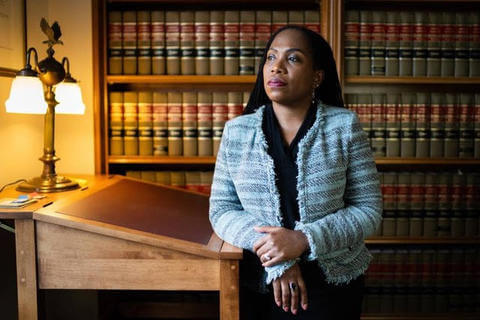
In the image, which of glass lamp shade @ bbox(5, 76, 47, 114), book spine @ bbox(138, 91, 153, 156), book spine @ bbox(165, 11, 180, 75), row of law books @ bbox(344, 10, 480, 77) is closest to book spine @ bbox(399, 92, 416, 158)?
row of law books @ bbox(344, 10, 480, 77)

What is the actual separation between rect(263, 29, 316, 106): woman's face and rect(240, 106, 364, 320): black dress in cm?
8

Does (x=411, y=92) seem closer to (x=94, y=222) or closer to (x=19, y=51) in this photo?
(x=94, y=222)

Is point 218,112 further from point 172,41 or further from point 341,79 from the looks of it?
point 341,79

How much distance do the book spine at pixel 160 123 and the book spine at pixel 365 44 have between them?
0.97m

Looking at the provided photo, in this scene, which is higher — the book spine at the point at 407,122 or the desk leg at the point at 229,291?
the book spine at the point at 407,122

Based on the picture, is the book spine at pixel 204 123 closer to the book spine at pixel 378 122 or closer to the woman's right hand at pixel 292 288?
the book spine at pixel 378 122

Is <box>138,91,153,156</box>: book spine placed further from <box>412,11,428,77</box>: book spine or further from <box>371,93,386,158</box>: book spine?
<box>412,11,428,77</box>: book spine

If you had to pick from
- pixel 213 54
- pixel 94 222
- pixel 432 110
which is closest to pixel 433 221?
pixel 432 110

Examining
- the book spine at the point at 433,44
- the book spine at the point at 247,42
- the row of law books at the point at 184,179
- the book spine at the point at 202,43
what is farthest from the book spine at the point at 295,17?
the row of law books at the point at 184,179

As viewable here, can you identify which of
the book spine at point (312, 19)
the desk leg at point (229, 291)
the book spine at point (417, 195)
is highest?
the book spine at point (312, 19)

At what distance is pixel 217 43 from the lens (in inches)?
86.4

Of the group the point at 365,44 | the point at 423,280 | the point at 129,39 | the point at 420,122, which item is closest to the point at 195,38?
the point at 129,39

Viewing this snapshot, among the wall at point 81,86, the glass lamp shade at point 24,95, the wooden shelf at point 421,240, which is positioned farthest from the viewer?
the wooden shelf at point 421,240

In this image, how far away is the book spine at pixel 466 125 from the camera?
2.23 m
